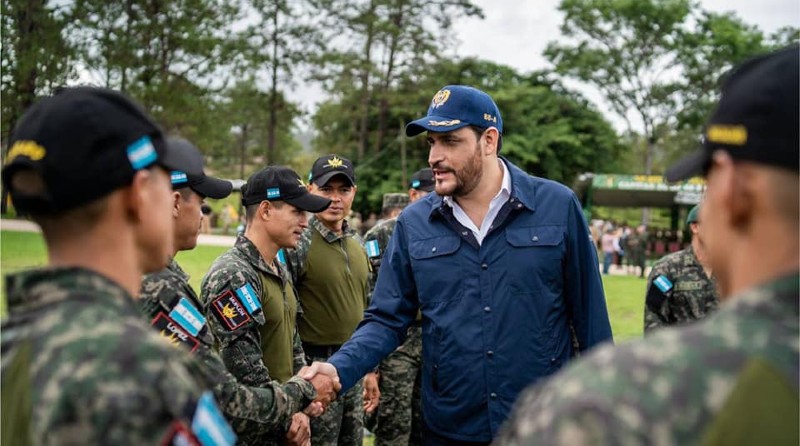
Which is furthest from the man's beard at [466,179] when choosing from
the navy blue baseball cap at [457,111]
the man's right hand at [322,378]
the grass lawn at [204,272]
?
the grass lawn at [204,272]

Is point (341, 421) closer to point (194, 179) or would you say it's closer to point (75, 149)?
point (194, 179)

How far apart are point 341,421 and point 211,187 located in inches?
88.9

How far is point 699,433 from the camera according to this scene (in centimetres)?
134

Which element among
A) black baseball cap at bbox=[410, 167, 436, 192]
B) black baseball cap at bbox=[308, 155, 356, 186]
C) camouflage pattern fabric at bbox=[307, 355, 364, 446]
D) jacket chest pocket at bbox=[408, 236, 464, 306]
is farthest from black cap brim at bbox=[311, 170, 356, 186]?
jacket chest pocket at bbox=[408, 236, 464, 306]

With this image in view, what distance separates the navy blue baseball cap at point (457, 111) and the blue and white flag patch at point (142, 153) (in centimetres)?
232

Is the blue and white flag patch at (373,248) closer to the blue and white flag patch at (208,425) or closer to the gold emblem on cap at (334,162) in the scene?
the gold emblem on cap at (334,162)

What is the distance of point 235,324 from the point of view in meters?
4.06

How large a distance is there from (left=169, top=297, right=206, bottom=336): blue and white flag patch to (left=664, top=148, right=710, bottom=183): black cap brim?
1.78 metres

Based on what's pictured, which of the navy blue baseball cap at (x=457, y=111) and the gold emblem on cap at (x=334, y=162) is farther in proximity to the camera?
the gold emblem on cap at (x=334, y=162)

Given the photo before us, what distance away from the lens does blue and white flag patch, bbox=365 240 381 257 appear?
703cm

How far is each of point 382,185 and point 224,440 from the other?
127 feet

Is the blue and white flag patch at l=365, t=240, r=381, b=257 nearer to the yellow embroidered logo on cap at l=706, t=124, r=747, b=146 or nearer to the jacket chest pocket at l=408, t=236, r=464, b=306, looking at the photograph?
the jacket chest pocket at l=408, t=236, r=464, b=306

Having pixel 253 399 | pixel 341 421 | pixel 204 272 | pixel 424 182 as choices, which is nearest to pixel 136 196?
pixel 253 399

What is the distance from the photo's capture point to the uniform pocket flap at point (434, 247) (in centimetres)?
399
